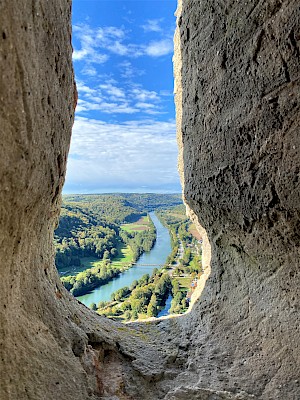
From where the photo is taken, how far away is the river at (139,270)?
8188mm

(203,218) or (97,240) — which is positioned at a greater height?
(203,218)

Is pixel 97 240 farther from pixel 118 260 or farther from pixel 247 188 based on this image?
pixel 247 188

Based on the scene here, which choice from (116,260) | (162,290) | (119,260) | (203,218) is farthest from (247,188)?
(119,260)

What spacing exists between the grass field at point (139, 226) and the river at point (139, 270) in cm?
55

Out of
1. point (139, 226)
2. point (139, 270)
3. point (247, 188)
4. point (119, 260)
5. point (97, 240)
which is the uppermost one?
point (247, 188)

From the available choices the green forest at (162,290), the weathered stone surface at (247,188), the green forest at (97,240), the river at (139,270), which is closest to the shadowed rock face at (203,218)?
the weathered stone surface at (247,188)

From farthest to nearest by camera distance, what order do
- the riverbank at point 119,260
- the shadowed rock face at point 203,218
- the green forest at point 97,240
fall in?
the riverbank at point 119,260
the green forest at point 97,240
the shadowed rock face at point 203,218

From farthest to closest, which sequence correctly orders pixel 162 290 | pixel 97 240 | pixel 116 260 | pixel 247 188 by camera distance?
pixel 116 260 < pixel 97 240 < pixel 162 290 < pixel 247 188

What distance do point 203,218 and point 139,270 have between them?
993cm

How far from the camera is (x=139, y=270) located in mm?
11734

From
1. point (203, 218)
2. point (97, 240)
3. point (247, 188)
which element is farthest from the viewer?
point (97, 240)

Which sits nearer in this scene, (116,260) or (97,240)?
(97,240)

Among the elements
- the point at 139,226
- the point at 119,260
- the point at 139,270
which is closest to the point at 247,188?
the point at 119,260

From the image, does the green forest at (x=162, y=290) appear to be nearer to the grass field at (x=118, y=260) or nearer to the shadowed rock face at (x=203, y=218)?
the shadowed rock face at (x=203, y=218)
